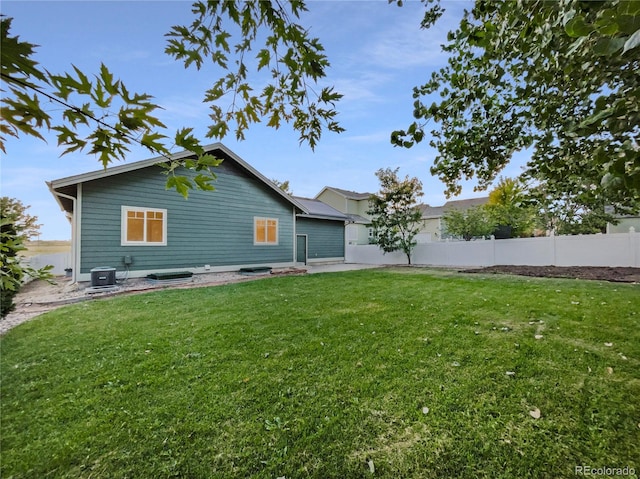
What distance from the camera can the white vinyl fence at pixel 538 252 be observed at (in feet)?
32.4

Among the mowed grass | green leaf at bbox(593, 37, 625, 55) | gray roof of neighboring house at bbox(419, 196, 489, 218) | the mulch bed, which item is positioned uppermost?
gray roof of neighboring house at bbox(419, 196, 489, 218)

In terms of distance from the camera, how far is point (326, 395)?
2.40 metres

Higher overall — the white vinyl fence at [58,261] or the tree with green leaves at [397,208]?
the tree with green leaves at [397,208]

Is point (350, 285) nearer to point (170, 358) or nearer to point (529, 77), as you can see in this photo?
point (170, 358)

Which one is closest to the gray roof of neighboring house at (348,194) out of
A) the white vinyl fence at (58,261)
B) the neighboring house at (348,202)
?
the neighboring house at (348,202)

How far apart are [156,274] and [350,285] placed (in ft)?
20.9

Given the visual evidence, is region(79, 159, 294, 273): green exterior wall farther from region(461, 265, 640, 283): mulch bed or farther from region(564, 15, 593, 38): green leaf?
region(461, 265, 640, 283): mulch bed

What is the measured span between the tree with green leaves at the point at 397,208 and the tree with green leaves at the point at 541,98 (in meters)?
10.4

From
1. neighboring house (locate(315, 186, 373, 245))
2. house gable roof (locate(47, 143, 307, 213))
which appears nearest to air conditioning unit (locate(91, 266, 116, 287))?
house gable roof (locate(47, 143, 307, 213))

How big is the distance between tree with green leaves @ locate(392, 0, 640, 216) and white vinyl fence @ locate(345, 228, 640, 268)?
28.6ft

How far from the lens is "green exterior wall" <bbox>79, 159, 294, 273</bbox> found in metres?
8.54

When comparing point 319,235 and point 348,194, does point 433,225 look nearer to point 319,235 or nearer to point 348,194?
point 348,194

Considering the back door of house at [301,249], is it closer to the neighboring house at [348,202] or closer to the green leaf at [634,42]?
the neighboring house at [348,202]

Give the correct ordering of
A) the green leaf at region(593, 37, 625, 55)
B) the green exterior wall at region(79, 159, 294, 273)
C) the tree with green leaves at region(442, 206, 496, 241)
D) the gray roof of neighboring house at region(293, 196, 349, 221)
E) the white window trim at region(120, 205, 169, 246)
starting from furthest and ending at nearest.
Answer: the gray roof of neighboring house at region(293, 196, 349, 221)
the tree with green leaves at region(442, 206, 496, 241)
the white window trim at region(120, 205, 169, 246)
the green exterior wall at region(79, 159, 294, 273)
the green leaf at region(593, 37, 625, 55)
